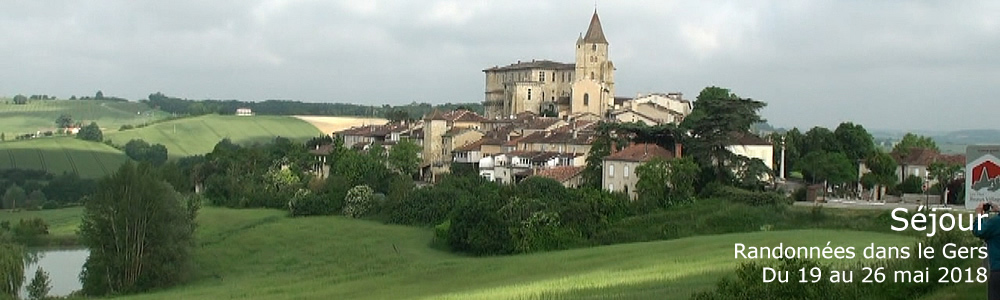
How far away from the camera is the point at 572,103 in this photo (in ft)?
337

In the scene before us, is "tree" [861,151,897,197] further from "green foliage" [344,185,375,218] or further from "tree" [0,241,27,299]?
"tree" [0,241,27,299]

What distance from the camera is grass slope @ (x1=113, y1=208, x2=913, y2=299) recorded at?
29672 millimetres

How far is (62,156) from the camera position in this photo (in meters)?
135

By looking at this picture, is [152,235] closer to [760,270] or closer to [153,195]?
[153,195]

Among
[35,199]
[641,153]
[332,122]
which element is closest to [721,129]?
[641,153]

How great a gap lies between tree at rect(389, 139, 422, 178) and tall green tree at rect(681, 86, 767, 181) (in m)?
29.0

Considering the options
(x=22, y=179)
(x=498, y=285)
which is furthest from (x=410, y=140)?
(x=22, y=179)

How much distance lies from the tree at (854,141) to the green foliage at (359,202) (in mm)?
31180

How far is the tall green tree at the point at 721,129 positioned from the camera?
55.0 meters

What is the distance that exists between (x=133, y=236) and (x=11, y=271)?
5.83m

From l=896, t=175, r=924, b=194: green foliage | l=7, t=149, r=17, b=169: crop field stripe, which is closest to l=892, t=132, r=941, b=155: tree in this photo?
l=896, t=175, r=924, b=194: green foliage

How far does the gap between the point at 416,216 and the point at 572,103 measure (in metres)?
41.5

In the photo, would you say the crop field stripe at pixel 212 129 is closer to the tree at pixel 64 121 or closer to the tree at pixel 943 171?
the tree at pixel 64 121

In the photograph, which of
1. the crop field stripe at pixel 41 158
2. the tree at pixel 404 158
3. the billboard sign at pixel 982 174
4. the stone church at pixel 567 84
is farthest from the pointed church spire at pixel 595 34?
the billboard sign at pixel 982 174
